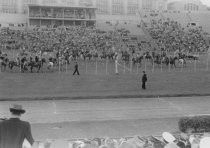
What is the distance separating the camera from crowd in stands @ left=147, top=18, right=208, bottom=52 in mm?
55688

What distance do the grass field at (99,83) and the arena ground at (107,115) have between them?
164 cm

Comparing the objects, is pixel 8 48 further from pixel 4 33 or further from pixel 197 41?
pixel 197 41

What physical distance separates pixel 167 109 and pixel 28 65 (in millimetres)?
14543

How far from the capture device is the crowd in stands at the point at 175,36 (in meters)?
55.7

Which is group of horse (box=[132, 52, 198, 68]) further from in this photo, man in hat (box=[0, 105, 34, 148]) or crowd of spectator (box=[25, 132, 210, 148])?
man in hat (box=[0, 105, 34, 148])

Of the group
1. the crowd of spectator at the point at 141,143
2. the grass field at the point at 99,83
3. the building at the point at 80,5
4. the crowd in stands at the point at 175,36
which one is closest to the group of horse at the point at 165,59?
the grass field at the point at 99,83

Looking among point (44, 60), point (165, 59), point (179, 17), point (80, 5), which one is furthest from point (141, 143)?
point (80, 5)

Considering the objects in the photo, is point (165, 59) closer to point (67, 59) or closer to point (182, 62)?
point (182, 62)

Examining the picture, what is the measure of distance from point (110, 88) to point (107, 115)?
7.78 m

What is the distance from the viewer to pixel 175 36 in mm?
62281

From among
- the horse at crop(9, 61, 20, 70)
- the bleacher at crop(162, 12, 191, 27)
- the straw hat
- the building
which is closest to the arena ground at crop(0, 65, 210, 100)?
the horse at crop(9, 61, 20, 70)

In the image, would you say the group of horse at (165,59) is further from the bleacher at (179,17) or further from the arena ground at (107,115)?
the bleacher at (179,17)

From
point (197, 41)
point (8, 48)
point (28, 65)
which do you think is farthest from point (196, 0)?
point (28, 65)

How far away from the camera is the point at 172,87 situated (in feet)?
95.5
